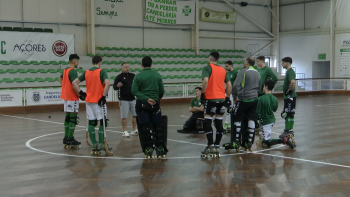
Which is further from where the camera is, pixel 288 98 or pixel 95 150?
pixel 288 98

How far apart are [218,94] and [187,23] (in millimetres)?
23472

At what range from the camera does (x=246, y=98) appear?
847 cm

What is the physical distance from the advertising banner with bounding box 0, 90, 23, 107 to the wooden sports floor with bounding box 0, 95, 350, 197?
7626mm

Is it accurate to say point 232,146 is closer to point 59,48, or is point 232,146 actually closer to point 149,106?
point 149,106

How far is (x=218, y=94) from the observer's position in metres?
8.09

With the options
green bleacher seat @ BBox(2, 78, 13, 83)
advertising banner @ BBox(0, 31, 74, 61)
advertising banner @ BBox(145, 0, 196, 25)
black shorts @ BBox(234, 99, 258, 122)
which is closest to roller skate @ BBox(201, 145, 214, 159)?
black shorts @ BBox(234, 99, 258, 122)

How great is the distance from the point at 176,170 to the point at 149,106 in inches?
55.4

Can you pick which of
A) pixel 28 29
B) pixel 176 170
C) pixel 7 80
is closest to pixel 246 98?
pixel 176 170

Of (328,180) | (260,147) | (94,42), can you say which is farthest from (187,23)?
(328,180)

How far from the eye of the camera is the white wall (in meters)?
32.8

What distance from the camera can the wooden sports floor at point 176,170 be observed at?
19.2 feet

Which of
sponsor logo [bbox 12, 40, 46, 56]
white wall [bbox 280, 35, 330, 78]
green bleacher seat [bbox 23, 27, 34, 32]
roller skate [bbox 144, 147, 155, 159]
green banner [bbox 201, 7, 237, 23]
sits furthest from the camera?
white wall [bbox 280, 35, 330, 78]

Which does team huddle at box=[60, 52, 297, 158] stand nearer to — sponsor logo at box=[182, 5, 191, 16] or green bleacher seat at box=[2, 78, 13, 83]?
green bleacher seat at box=[2, 78, 13, 83]

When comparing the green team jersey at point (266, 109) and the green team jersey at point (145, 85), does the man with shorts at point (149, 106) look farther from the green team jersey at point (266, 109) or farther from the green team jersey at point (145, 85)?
the green team jersey at point (266, 109)
